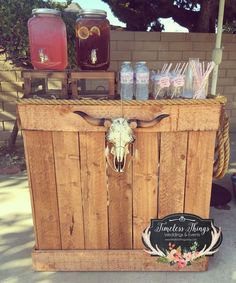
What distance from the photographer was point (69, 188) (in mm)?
1851

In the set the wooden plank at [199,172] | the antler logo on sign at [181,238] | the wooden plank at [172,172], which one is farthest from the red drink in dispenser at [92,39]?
the antler logo on sign at [181,238]

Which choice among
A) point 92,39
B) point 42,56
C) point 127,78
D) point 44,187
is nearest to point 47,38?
point 42,56

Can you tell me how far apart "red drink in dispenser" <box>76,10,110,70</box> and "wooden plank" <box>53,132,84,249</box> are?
0.42 metres

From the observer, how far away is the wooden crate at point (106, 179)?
1.68m

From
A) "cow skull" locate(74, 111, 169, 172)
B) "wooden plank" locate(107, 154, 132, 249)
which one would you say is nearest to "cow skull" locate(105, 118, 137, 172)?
"cow skull" locate(74, 111, 169, 172)

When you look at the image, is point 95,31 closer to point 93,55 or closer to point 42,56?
point 93,55

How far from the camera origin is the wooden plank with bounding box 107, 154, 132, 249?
182cm

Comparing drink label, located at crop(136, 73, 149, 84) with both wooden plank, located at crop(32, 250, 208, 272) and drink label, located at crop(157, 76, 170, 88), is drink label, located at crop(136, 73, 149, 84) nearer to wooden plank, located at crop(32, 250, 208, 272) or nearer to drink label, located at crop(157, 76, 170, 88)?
drink label, located at crop(157, 76, 170, 88)

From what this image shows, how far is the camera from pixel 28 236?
93.7 inches

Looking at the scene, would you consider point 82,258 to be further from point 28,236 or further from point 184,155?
point 184,155

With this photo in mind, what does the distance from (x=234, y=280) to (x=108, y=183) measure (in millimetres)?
962

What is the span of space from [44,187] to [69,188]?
0.15 meters

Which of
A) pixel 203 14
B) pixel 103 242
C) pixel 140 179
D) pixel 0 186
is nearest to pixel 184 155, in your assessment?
pixel 140 179

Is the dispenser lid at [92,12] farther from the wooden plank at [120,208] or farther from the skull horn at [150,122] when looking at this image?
the wooden plank at [120,208]
